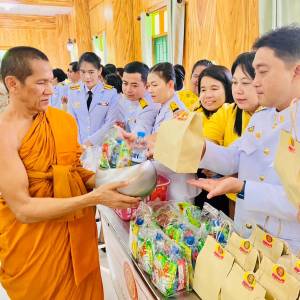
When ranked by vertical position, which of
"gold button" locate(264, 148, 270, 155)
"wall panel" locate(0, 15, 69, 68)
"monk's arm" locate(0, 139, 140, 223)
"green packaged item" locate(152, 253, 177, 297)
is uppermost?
"wall panel" locate(0, 15, 69, 68)

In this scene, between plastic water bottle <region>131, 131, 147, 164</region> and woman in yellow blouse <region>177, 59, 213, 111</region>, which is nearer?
plastic water bottle <region>131, 131, 147, 164</region>

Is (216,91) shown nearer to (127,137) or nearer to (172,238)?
(127,137)

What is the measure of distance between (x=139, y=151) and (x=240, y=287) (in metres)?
0.67

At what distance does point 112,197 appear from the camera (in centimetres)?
112

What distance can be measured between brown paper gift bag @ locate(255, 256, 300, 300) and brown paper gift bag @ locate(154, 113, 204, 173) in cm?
38

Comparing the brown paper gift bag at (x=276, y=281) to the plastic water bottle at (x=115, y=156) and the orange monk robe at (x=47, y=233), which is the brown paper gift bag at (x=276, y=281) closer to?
the plastic water bottle at (x=115, y=156)

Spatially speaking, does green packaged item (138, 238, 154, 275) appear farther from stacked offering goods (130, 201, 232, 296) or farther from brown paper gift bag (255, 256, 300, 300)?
brown paper gift bag (255, 256, 300, 300)

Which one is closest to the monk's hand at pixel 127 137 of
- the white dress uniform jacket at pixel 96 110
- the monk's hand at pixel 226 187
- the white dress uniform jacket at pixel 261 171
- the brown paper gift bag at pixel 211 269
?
the white dress uniform jacket at pixel 261 171

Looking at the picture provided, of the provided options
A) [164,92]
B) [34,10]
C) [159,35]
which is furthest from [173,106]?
[34,10]

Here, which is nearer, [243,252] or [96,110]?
[243,252]

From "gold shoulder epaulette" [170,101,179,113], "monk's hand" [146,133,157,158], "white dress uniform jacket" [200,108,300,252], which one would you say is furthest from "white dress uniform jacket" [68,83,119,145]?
"white dress uniform jacket" [200,108,300,252]

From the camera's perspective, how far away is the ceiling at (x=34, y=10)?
9438 mm

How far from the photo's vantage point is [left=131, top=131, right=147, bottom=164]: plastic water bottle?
1.23m

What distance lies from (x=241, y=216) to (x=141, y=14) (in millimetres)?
5839
